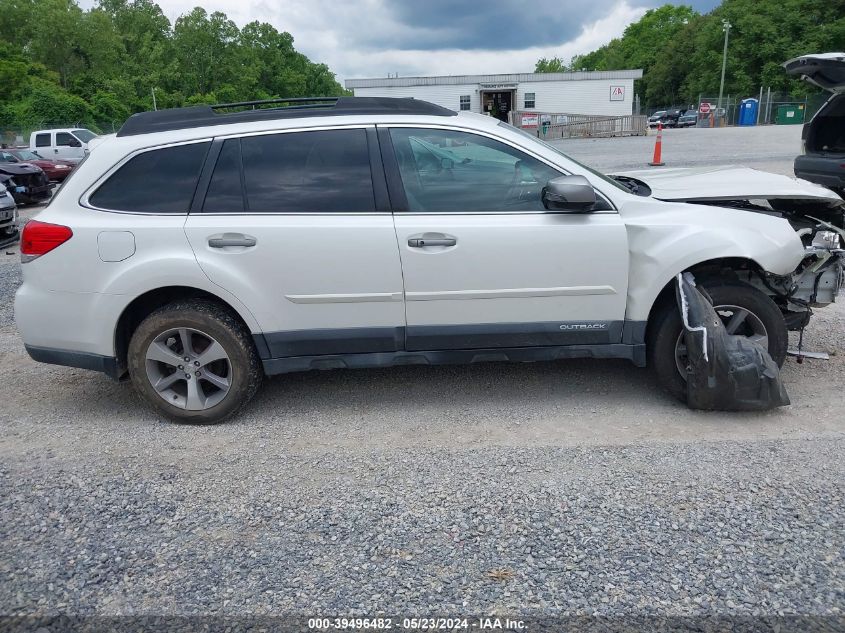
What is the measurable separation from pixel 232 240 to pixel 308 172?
23.4 inches

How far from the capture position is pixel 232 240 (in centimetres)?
377

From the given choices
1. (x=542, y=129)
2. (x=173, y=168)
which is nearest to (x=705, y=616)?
(x=173, y=168)

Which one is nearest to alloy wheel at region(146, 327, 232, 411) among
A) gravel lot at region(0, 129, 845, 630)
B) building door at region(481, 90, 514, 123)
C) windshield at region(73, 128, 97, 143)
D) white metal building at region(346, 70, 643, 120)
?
gravel lot at region(0, 129, 845, 630)

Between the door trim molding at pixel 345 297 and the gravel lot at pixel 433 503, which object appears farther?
the door trim molding at pixel 345 297

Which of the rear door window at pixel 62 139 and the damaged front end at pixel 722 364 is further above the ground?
the rear door window at pixel 62 139

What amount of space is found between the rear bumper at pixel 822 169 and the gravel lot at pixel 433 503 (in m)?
4.39

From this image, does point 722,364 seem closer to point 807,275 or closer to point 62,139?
point 807,275

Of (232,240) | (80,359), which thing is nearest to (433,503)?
(232,240)

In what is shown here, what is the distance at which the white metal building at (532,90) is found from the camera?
47625 mm

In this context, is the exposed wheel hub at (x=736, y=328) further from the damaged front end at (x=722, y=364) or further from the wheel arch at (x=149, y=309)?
the wheel arch at (x=149, y=309)

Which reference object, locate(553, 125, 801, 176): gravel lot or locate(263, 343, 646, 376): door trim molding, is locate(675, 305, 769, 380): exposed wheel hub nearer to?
locate(263, 343, 646, 376): door trim molding

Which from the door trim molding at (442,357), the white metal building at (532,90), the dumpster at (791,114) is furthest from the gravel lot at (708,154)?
the dumpster at (791,114)

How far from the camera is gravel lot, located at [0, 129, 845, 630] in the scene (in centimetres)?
252

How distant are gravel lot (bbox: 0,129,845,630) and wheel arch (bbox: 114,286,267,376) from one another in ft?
1.57
